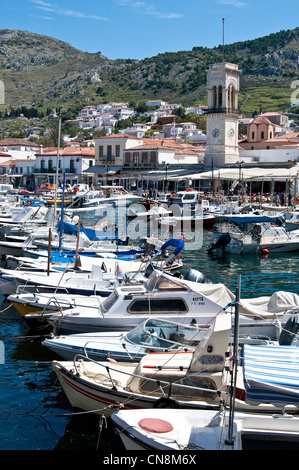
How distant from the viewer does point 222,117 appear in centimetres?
6488

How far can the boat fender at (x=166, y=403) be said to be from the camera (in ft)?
30.9

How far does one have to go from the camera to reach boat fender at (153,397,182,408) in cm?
943

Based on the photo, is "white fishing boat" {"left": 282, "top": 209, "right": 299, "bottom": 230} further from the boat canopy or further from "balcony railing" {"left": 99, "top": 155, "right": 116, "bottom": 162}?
"balcony railing" {"left": 99, "top": 155, "right": 116, "bottom": 162}

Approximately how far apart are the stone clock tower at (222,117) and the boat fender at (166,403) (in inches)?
2235

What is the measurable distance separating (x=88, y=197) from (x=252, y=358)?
1988 inches

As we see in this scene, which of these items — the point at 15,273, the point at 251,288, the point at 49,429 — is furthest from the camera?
the point at 251,288

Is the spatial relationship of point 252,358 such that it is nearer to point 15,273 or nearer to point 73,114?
point 15,273

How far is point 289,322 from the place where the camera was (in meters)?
12.3

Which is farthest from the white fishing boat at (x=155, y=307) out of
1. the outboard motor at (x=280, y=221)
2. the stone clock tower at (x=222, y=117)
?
the stone clock tower at (x=222, y=117)

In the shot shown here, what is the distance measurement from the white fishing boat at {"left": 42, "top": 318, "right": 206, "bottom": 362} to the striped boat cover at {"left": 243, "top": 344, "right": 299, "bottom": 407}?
8.93 ft

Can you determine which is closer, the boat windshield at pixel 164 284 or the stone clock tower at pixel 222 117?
the boat windshield at pixel 164 284

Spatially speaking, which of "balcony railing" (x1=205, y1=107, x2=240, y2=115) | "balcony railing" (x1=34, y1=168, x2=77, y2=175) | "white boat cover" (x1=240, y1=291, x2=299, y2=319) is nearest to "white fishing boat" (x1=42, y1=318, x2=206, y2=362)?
"white boat cover" (x1=240, y1=291, x2=299, y2=319)

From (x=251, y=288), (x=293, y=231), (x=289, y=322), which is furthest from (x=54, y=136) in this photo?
(x=289, y=322)

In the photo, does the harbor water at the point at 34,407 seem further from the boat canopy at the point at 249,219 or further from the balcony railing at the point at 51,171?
the balcony railing at the point at 51,171
